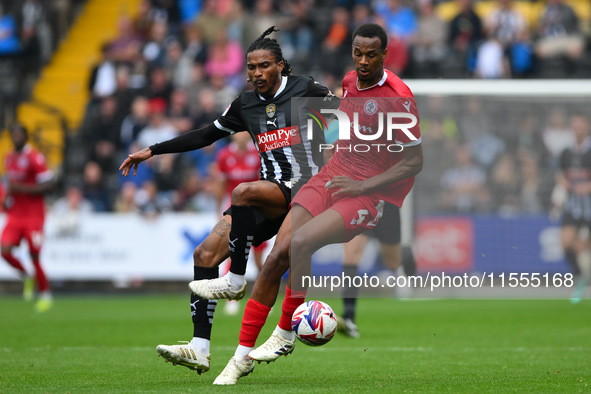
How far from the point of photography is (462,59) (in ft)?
59.5

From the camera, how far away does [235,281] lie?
21.6 ft

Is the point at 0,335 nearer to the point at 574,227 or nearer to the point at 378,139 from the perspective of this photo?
the point at 378,139

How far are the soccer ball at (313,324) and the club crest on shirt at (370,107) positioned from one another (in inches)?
56.3

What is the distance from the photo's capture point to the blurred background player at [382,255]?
955cm

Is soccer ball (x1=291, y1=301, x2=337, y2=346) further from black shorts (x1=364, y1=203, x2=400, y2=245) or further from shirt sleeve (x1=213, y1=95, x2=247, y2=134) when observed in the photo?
black shorts (x1=364, y1=203, x2=400, y2=245)

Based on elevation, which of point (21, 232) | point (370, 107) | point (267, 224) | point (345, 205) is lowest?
point (21, 232)

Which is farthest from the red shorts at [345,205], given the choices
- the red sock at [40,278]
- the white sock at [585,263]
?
the red sock at [40,278]

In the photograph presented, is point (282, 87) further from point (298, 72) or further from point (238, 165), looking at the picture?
point (298, 72)

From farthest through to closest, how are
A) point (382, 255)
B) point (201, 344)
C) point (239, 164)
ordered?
point (239, 164) → point (382, 255) → point (201, 344)

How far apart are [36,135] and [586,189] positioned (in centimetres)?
1068

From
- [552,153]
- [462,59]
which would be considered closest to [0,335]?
[552,153]

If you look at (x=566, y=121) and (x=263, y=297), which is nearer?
(x=263, y=297)

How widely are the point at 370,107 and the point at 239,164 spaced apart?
684 cm

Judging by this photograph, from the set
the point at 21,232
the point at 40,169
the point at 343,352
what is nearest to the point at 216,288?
the point at 343,352
